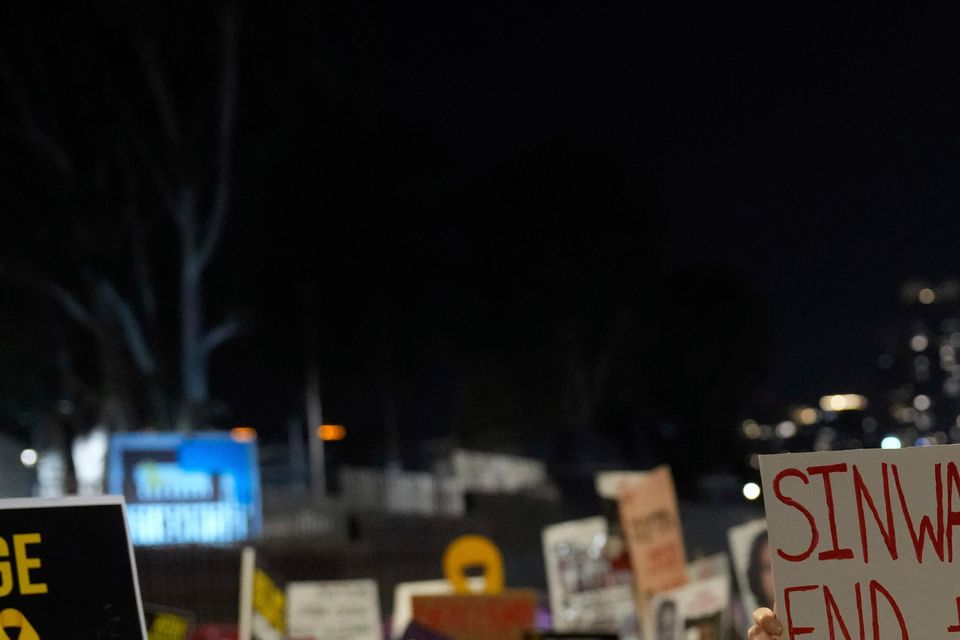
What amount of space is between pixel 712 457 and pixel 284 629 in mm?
46850

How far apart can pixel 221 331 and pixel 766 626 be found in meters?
27.2

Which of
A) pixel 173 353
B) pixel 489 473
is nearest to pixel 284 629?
pixel 173 353

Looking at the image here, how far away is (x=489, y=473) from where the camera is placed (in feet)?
123

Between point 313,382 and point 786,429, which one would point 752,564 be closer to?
point 313,382

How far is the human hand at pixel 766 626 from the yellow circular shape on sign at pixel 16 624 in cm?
144

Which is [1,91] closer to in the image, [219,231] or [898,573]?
[219,231]

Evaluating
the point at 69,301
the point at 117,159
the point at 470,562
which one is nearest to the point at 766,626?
the point at 470,562

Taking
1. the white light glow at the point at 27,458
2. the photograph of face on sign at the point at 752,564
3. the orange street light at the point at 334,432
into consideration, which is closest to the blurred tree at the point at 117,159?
the white light glow at the point at 27,458

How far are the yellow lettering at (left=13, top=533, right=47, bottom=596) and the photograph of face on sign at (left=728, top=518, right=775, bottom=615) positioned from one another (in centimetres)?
505

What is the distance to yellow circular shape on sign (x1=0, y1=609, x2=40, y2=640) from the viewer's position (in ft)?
10.4

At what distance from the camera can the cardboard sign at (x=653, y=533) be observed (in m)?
8.42

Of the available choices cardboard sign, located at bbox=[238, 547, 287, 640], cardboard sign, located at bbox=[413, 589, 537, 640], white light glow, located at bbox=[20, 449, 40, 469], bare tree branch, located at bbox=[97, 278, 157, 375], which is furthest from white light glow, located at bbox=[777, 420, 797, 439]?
cardboard sign, located at bbox=[238, 547, 287, 640]

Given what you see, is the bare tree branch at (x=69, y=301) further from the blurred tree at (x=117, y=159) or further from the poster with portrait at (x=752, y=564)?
the poster with portrait at (x=752, y=564)

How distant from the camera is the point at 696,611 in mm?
7527
